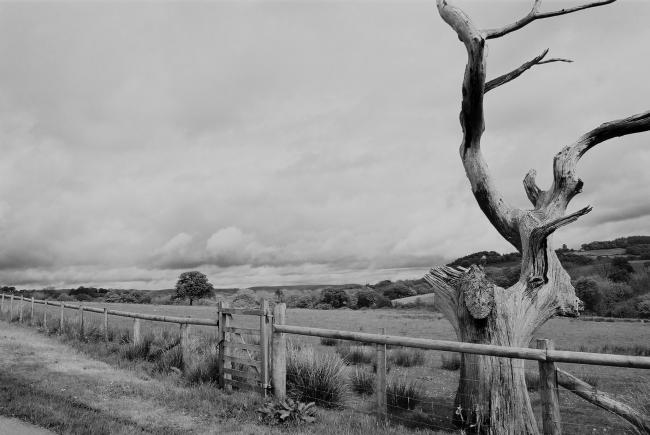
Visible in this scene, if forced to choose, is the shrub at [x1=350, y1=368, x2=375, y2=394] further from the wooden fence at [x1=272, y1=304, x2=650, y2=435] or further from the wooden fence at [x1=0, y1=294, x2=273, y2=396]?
the wooden fence at [x1=272, y1=304, x2=650, y2=435]

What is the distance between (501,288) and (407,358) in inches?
292

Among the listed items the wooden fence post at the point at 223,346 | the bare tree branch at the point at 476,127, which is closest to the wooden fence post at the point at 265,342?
the wooden fence post at the point at 223,346

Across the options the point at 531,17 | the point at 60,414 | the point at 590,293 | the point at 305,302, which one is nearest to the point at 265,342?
the point at 60,414

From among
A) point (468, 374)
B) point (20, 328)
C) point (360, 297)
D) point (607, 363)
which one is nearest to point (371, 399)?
point (468, 374)

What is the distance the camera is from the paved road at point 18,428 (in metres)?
6.40

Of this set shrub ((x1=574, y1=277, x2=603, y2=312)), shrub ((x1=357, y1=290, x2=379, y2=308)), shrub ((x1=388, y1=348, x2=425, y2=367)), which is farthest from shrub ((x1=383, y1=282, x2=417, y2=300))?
shrub ((x1=388, y1=348, x2=425, y2=367))

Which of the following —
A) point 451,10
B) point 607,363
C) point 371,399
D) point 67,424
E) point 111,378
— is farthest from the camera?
point 111,378

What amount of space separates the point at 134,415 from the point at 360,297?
174 ft

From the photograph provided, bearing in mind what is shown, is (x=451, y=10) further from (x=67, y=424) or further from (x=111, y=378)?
(x=111, y=378)

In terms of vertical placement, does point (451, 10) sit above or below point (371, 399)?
above

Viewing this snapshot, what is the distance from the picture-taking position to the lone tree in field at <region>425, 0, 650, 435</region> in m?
6.91

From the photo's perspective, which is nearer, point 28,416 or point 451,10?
point 28,416

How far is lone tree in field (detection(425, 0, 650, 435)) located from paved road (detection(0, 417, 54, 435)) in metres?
5.76

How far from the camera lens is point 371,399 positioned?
370 inches
